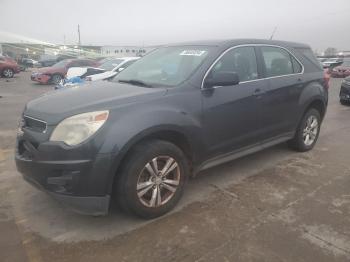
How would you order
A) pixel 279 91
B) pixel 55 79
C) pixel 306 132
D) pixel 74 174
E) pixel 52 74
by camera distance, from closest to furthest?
1. pixel 74 174
2. pixel 279 91
3. pixel 306 132
4. pixel 52 74
5. pixel 55 79

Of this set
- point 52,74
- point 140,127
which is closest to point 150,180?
point 140,127

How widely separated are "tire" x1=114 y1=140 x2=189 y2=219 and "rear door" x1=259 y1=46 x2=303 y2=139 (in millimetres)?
1533

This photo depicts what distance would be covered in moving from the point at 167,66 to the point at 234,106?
0.94 m

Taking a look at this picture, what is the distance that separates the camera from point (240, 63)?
14.3 ft

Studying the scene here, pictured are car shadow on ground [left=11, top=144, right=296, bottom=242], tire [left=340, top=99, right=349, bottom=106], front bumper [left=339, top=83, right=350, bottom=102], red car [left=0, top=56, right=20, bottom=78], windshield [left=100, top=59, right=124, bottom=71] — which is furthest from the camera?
red car [left=0, top=56, right=20, bottom=78]

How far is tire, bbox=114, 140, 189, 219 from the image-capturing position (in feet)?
10.5

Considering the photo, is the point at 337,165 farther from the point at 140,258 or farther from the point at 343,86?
the point at 343,86

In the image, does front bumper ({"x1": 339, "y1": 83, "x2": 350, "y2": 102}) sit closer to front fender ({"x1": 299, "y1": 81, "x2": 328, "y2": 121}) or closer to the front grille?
front fender ({"x1": 299, "y1": 81, "x2": 328, "y2": 121})

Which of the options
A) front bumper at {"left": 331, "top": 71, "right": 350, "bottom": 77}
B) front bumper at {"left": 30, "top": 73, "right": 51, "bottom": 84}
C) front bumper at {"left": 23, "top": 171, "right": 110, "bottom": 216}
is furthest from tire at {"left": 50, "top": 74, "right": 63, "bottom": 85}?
front bumper at {"left": 331, "top": 71, "right": 350, "bottom": 77}

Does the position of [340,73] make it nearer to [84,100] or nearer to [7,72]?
[7,72]

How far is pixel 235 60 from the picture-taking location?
4289 mm

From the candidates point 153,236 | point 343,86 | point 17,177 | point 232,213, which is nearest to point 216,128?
point 232,213

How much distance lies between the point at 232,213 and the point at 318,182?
1481mm

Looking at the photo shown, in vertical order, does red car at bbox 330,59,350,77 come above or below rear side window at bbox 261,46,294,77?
below
